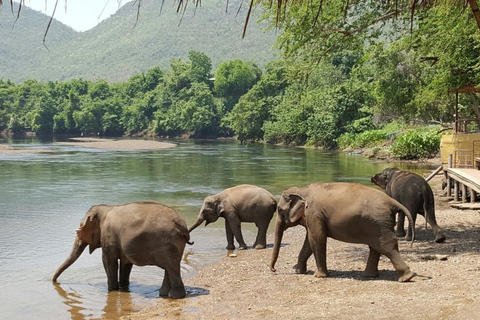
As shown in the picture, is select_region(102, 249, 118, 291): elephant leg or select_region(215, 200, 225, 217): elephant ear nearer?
select_region(102, 249, 118, 291): elephant leg

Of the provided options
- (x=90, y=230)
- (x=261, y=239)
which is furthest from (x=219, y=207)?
(x=90, y=230)

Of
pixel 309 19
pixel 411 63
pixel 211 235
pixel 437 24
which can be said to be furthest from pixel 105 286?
pixel 411 63

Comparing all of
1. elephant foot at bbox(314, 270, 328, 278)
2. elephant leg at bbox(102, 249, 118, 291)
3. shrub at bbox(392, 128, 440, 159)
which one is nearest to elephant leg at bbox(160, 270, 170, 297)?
elephant leg at bbox(102, 249, 118, 291)

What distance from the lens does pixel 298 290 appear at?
9492 millimetres

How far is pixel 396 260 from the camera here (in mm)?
9250

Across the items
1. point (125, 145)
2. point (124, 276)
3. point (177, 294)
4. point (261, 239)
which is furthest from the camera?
point (125, 145)

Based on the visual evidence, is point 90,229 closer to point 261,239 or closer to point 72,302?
point 72,302

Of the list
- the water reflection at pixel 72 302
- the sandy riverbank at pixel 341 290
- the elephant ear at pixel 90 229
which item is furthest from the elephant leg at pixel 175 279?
the elephant ear at pixel 90 229

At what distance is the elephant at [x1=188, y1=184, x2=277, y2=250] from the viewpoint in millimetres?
14617

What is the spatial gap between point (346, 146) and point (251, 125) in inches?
913

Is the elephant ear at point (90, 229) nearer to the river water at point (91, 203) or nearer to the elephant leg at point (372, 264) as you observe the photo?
the river water at point (91, 203)

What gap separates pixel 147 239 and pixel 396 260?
11.9ft

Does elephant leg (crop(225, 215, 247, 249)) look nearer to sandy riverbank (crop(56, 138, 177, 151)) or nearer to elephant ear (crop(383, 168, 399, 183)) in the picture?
elephant ear (crop(383, 168, 399, 183))

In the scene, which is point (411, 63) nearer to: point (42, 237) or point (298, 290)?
point (42, 237)
